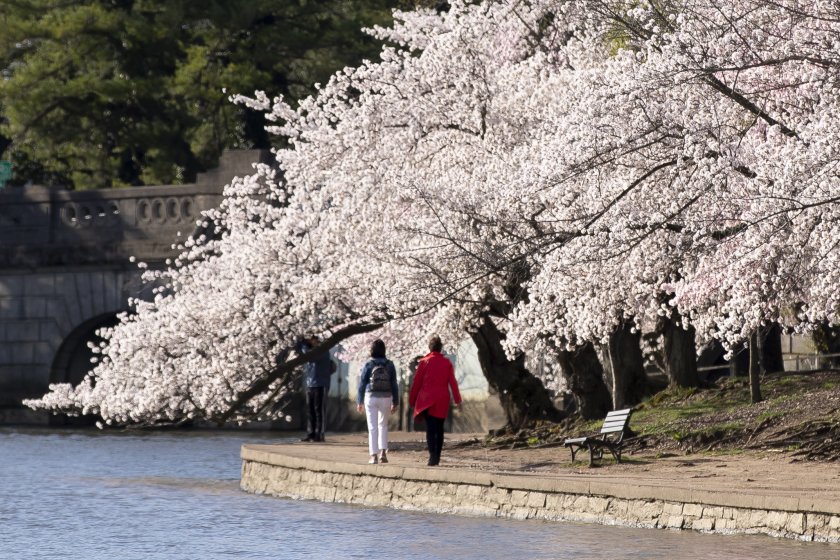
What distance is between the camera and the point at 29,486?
23391 millimetres

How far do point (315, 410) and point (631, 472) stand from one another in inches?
330

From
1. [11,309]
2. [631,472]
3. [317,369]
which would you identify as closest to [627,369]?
[317,369]

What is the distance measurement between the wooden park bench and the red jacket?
1.44m

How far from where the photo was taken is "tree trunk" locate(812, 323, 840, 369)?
31.2 metres

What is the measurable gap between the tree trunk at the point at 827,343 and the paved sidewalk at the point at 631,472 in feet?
31.4

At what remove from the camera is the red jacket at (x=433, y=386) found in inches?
794

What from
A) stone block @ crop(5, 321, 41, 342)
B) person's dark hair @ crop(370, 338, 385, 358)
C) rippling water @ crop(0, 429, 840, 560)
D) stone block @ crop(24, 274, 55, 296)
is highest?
stone block @ crop(24, 274, 55, 296)

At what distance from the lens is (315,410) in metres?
26.5

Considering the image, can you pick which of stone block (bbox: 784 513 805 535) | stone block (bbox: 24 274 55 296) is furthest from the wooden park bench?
stone block (bbox: 24 274 55 296)

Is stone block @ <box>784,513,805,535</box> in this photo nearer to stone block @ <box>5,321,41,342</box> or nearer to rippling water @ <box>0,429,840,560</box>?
rippling water @ <box>0,429,840,560</box>

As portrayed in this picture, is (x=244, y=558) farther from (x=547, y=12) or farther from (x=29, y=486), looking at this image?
(x=547, y=12)

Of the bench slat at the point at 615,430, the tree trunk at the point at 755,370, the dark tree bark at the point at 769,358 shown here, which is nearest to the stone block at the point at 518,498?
the bench slat at the point at 615,430

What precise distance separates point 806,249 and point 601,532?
3.91 m

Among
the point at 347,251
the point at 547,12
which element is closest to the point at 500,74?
the point at 547,12
